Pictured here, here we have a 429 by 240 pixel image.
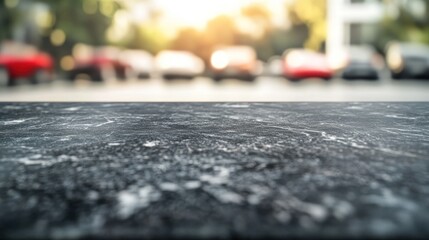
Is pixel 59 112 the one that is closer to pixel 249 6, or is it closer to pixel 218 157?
pixel 218 157

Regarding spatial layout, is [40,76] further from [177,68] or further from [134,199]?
[134,199]

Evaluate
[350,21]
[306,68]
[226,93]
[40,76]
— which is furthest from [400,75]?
[350,21]

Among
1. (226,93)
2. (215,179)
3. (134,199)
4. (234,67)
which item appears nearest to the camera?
(134,199)

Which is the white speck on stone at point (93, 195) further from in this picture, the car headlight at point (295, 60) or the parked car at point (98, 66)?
the parked car at point (98, 66)

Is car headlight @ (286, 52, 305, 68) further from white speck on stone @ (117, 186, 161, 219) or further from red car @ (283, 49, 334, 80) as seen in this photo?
white speck on stone @ (117, 186, 161, 219)

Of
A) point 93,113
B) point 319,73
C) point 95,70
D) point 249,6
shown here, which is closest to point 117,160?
point 93,113

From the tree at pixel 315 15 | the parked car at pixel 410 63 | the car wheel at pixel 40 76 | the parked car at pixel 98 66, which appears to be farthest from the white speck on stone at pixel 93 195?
the tree at pixel 315 15

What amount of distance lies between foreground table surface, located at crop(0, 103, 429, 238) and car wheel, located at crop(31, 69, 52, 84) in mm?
18655

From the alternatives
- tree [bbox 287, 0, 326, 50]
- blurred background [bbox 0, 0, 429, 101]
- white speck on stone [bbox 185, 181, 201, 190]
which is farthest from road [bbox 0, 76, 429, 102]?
tree [bbox 287, 0, 326, 50]

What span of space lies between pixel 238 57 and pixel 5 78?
367 inches

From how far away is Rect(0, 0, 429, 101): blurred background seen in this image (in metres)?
16.5

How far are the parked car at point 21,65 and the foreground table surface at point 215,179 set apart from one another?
17.2 metres

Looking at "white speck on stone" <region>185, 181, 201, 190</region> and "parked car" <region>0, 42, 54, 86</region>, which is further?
"parked car" <region>0, 42, 54, 86</region>

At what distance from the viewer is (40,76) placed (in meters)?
20.2
